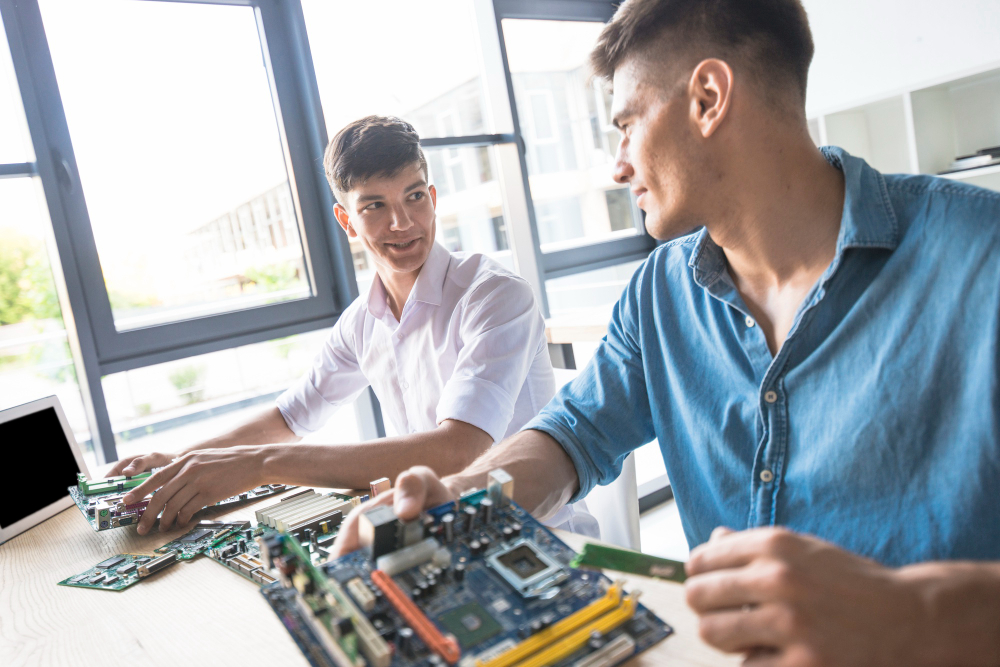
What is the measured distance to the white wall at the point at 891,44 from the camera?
282 cm

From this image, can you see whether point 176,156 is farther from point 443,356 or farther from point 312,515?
point 312,515

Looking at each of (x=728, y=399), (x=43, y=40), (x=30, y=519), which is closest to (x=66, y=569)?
(x=30, y=519)

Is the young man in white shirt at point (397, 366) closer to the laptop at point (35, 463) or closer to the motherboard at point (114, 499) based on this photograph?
the motherboard at point (114, 499)

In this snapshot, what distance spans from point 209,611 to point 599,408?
657mm

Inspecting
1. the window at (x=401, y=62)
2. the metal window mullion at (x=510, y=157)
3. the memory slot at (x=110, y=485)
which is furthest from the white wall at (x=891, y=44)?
the memory slot at (x=110, y=485)

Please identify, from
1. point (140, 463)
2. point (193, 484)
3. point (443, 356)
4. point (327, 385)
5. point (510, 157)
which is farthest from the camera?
point (510, 157)

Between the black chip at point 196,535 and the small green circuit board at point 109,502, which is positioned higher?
the small green circuit board at point 109,502

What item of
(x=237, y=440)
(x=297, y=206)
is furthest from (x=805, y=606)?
(x=297, y=206)

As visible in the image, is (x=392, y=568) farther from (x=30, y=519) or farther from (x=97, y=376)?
(x=97, y=376)

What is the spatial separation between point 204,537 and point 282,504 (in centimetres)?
15

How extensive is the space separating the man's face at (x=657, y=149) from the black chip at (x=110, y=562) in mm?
1031

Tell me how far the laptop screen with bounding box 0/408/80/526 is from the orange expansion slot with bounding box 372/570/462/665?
3.77ft

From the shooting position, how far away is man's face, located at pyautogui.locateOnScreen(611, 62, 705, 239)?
1.02 meters

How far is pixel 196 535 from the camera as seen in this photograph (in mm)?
1183
